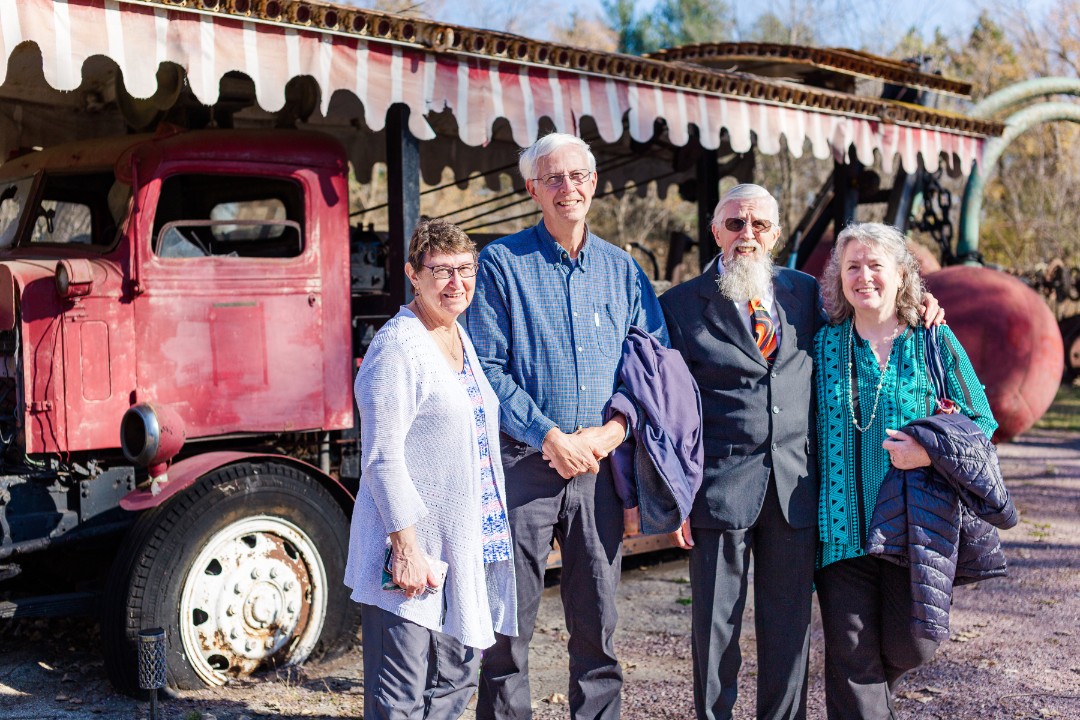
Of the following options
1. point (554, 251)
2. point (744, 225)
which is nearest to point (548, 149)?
point (554, 251)

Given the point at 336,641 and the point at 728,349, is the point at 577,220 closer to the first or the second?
the point at 728,349

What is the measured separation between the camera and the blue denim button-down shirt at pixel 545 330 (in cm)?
321

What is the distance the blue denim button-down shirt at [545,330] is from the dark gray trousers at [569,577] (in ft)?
0.53

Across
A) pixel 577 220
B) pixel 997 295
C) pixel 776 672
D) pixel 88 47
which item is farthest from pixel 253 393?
pixel 997 295

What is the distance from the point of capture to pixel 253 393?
4723mm

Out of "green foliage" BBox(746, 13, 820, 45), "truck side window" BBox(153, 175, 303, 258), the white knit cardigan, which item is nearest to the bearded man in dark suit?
the white knit cardigan

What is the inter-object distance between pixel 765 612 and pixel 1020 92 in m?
7.94

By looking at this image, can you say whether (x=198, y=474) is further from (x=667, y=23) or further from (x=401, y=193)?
(x=667, y=23)

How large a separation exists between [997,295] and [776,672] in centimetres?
564

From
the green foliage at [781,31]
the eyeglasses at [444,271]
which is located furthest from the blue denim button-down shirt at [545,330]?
the green foliage at [781,31]

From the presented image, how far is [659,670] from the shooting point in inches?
184

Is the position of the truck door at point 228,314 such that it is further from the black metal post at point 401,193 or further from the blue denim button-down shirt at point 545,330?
the blue denim button-down shirt at point 545,330

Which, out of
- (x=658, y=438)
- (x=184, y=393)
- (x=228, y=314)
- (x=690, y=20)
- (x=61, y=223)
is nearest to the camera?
(x=658, y=438)

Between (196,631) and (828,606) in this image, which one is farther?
(196,631)
